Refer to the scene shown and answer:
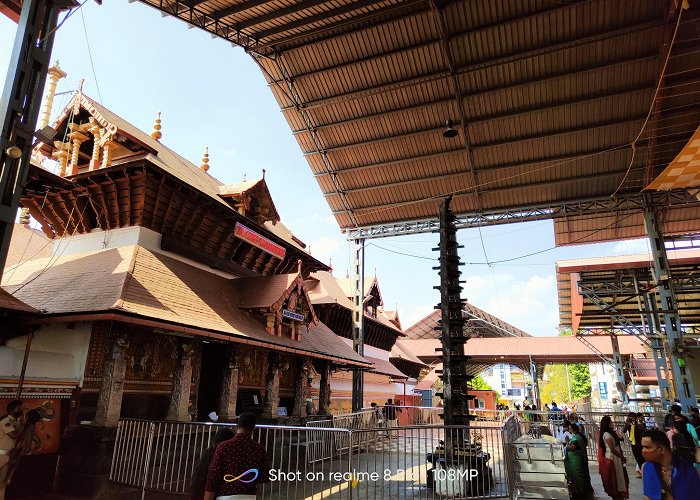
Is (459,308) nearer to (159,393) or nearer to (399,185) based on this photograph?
(159,393)

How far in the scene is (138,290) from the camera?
31.1 ft

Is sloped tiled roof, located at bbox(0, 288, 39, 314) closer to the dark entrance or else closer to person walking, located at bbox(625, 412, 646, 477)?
the dark entrance

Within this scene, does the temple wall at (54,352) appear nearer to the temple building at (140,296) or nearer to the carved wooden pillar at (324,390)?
the temple building at (140,296)

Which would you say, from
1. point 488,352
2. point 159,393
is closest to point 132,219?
point 159,393

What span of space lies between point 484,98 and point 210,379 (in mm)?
14041

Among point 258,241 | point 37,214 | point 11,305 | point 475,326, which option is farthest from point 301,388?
point 475,326

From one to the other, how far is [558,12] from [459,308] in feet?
33.6

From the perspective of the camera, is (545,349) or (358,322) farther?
(545,349)

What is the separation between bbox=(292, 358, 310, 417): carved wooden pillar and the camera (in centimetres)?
1598

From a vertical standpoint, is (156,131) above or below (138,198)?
above

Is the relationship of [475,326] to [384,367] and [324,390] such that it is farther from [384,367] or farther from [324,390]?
[324,390]

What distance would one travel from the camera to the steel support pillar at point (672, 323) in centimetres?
1523

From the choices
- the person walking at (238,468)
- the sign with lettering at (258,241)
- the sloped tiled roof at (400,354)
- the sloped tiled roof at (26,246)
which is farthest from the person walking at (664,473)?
the sloped tiled roof at (400,354)

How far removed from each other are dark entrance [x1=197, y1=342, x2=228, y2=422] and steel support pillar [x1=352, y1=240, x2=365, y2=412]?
8989 mm
